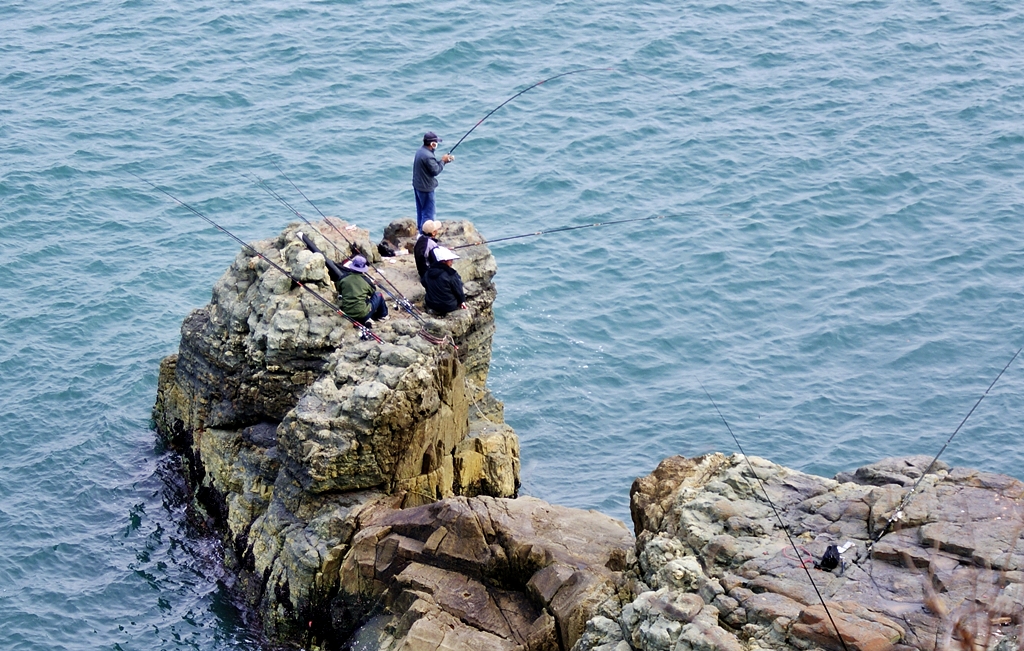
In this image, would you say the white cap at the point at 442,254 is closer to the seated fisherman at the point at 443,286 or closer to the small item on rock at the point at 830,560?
the seated fisherman at the point at 443,286

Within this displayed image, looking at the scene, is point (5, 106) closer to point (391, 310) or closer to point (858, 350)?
point (391, 310)

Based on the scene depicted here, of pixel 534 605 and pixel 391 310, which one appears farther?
pixel 391 310

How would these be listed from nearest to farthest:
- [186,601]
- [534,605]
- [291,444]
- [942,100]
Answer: [534,605]
[291,444]
[186,601]
[942,100]

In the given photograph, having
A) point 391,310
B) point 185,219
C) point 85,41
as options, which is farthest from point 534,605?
point 85,41

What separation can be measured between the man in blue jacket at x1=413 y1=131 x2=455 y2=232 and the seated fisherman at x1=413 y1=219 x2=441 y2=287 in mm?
917

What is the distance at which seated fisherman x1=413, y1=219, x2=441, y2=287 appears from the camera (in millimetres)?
22109

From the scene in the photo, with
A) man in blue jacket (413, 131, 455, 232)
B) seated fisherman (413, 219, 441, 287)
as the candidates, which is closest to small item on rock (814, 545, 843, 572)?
seated fisherman (413, 219, 441, 287)

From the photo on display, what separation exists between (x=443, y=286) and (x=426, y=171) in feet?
8.83

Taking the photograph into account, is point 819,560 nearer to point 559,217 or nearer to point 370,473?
point 370,473

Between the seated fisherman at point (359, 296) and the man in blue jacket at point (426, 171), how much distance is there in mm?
2040

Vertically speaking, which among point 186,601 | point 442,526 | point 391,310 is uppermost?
point 391,310

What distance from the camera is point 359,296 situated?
2119 centimetres

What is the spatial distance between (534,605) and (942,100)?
2569 cm

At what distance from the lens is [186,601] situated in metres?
21.4
